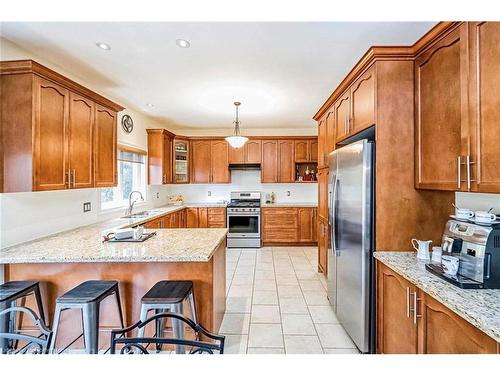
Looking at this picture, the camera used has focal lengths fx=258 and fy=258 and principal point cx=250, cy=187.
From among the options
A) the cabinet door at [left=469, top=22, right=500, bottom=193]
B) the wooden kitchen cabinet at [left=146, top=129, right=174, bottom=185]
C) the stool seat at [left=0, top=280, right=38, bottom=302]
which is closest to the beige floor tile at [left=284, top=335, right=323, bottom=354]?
the cabinet door at [left=469, top=22, right=500, bottom=193]

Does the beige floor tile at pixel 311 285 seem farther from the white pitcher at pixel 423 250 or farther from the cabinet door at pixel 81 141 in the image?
the cabinet door at pixel 81 141

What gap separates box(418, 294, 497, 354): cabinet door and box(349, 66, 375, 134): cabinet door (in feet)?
4.42

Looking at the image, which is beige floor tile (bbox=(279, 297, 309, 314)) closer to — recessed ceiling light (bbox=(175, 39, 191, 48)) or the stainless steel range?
the stainless steel range

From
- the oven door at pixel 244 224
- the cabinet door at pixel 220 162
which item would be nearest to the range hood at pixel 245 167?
the cabinet door at pixel 220 162

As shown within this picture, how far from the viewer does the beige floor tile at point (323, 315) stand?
8.70 feet

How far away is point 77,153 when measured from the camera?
8.54 ft

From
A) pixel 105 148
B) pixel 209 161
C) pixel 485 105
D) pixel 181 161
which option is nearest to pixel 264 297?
pixel 105 148

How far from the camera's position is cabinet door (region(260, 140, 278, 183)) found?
597 cm

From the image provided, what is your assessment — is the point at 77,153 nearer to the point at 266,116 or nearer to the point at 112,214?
the point at 112,214

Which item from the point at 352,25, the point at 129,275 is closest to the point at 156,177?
the point at 129,275

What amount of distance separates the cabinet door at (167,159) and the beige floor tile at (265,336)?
362 cm

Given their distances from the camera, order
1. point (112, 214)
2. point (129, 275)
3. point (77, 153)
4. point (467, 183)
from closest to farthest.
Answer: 1. point (467, 183)
2. point (129, 275)
3. point (77, 153)
4. point (112, 214)

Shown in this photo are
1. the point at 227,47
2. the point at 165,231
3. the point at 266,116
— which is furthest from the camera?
the point at 266,116

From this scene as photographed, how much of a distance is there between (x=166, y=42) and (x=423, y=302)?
2751 mm
